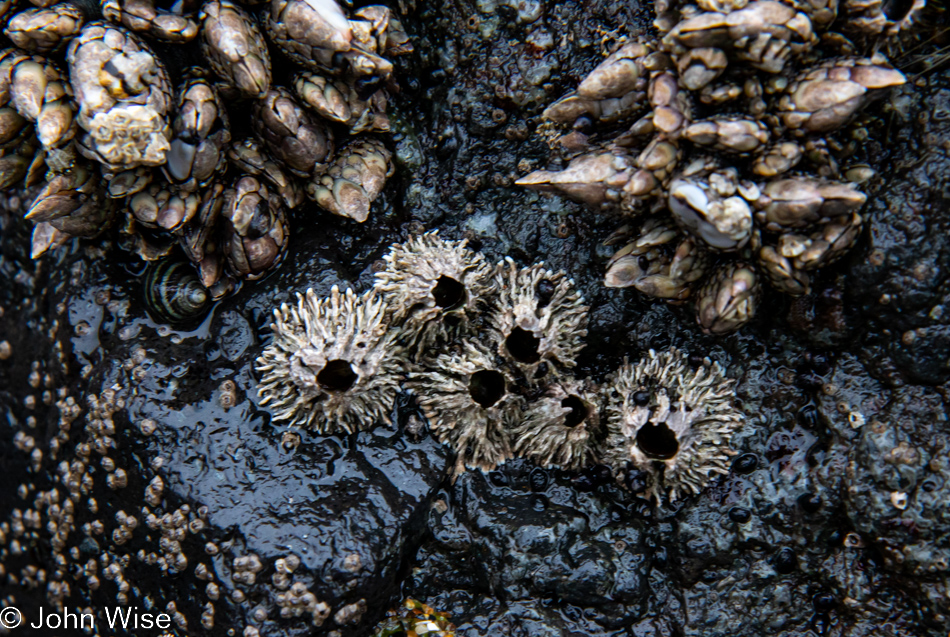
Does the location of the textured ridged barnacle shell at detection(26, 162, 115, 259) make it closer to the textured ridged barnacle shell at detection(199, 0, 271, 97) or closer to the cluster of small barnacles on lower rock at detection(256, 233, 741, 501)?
the textured ridged barnacle shell at detection(199, 0, 271, 97)

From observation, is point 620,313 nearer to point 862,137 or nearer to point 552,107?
point 552,107

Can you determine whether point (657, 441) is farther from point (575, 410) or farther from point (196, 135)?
point (196, 135)

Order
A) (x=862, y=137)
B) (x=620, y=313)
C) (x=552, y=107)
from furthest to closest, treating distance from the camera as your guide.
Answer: (x=620, y=313) < (x=552, y=107) < (x=862, y=137)

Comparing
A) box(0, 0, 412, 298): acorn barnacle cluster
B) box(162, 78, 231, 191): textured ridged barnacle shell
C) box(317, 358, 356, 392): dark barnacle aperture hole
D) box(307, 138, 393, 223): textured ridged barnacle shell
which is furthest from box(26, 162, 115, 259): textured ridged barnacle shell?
box(317, 358, 356, 392): dark barnacle aperture hole

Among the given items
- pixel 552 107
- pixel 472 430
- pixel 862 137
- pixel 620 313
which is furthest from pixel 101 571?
pixel 862 137

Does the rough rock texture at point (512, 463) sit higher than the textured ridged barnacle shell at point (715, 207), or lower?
lower

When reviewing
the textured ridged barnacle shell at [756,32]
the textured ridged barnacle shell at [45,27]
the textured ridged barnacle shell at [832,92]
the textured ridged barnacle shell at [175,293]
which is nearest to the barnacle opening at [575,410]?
the textured ridged barnacle shell at [832,92]

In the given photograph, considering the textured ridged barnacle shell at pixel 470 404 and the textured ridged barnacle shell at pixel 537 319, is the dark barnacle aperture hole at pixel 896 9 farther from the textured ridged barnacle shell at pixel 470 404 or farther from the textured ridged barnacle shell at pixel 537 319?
the textured ridged barnacle shell at pixel 470 404
